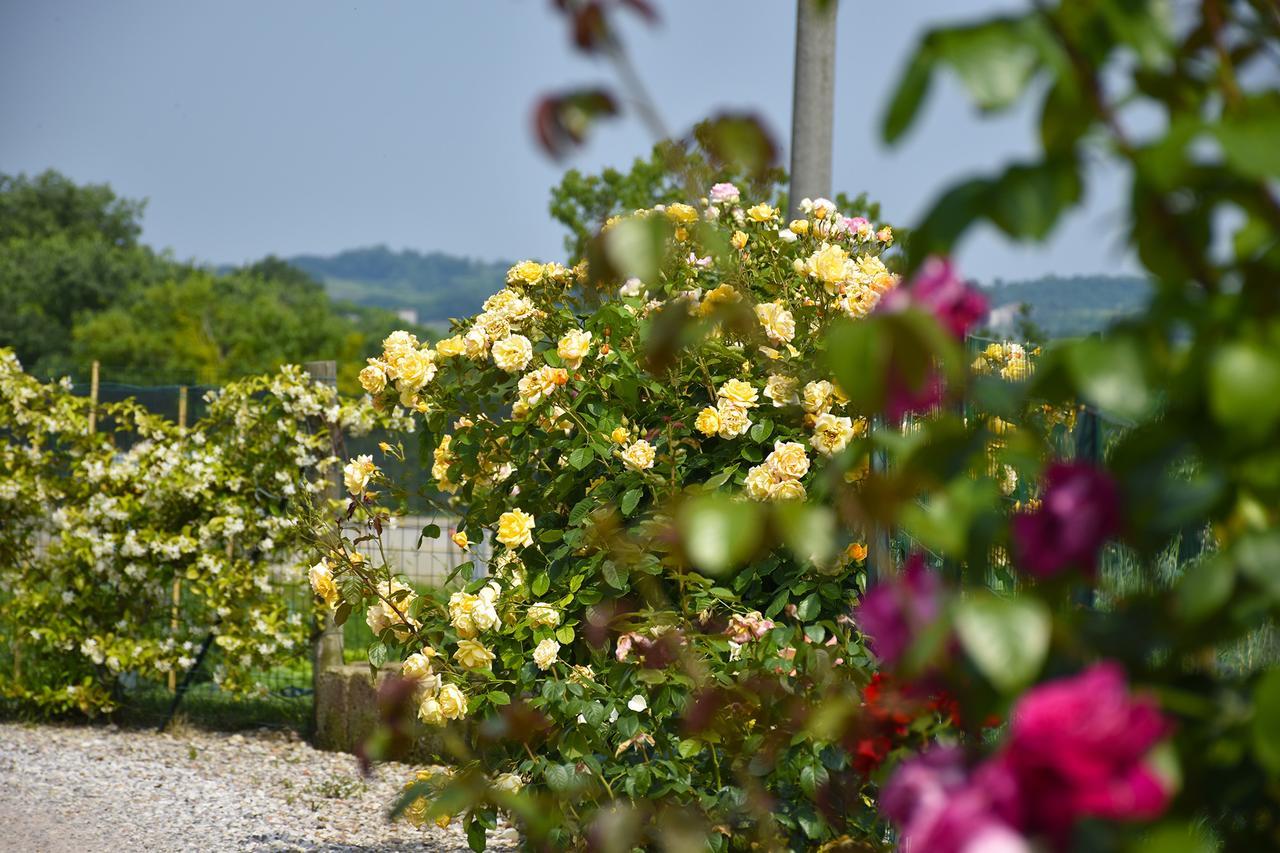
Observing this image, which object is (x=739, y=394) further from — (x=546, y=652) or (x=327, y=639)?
(x=327, y=639)

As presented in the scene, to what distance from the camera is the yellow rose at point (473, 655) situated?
10.2ft

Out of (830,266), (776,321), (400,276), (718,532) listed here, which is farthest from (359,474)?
(400,276)

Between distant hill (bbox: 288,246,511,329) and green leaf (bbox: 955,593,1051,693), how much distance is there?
4586 inches

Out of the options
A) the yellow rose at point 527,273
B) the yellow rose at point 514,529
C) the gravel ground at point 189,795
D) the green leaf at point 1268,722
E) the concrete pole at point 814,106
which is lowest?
the gravel ground at point 189,795

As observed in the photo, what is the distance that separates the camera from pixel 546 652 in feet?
9.89

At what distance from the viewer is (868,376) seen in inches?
37.2

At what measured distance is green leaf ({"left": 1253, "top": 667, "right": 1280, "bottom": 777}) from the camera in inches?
34.4

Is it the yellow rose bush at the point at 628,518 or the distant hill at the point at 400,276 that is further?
the distant hill at the point at 400,276

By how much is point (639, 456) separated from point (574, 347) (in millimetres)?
316

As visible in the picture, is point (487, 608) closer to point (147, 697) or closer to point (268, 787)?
point (268, 787)

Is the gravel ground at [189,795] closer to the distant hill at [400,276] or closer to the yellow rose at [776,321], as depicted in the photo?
the yellow rose at [776,321]

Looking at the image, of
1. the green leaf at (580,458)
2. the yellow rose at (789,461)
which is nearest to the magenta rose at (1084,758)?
the yellow rose at (789,461)

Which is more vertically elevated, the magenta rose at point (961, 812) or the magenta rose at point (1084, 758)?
the magenta rose at point (1084, 758)

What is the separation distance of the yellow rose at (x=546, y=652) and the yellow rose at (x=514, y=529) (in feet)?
0.85
